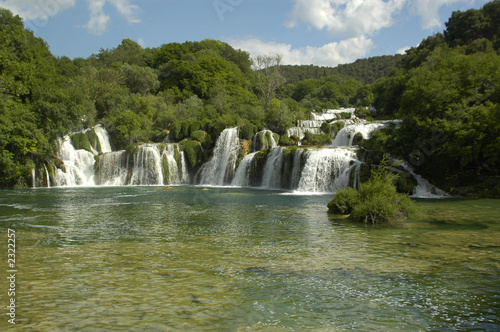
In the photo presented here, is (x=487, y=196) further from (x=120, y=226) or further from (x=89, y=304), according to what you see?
(x=89, y=304)

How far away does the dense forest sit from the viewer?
2589cm

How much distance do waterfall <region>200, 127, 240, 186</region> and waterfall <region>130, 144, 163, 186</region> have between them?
15.0ft

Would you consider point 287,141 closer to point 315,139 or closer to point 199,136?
point 315,139

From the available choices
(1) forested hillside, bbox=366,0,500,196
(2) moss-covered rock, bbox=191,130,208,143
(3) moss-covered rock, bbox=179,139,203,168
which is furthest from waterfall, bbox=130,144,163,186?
(1) forested hillside, bbox=366,0,500,196

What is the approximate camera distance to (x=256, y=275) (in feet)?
26.8

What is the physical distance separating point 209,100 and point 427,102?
131ft

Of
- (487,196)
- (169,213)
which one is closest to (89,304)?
(169,213)

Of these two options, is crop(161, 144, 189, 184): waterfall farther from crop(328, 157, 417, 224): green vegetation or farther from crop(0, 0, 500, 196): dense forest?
crop(328, 157, 417, 224): green vegetation

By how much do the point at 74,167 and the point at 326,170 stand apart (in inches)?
1006

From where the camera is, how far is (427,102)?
88.6ft

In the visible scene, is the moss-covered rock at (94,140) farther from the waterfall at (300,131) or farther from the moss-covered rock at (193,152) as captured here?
the waterfall at (300,131)

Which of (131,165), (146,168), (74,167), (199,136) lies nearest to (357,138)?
(199,136)

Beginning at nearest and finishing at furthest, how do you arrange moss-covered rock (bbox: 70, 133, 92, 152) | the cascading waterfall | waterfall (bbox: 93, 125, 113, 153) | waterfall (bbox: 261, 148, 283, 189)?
1. the cascading waterfall
2. waterfall (bbox: 261, 148, 283, 189)
3. moss-covered rock (bbox: 70, 133, 92, 152)
4. waterfall (bbox: 93, 125, 113, 153)

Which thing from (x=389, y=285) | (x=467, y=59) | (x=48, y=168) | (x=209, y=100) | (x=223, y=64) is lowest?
(x=389, y=285)
